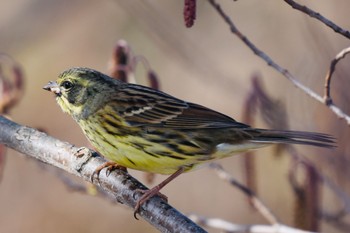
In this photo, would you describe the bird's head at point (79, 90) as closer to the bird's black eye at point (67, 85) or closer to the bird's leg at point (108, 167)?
the bird's black eye at point (67, 85)

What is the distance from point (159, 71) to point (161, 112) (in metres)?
5.90

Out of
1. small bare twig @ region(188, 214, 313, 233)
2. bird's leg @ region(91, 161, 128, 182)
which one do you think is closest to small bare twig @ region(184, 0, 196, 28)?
bird's leg @ region(91, 161, 128, 182)

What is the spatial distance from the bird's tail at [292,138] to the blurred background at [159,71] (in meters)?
2.82

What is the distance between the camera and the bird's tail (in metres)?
4.30

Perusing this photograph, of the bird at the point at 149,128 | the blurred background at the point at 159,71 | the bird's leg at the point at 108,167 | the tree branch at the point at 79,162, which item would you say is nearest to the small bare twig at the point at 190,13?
the tree branch at the point at 79,162

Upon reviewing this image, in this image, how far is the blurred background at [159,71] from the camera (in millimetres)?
9234

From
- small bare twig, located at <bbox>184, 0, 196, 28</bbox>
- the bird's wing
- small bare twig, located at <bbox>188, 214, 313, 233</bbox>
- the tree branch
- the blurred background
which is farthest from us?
the blurred background

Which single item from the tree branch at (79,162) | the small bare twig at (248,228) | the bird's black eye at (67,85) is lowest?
the tree branch at (79,162)

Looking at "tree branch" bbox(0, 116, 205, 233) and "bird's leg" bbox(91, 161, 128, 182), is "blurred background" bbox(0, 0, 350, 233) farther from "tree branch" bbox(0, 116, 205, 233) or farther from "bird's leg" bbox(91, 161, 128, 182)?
"bird's leg" bbox(91, 161, 128, 182)

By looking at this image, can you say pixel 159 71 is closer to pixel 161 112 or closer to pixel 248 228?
pixel 161 112

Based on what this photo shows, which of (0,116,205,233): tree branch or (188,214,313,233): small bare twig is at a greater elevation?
(188,214,313,233): small bare twig

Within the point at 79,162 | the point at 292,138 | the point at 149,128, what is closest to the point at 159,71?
the point at 149,128

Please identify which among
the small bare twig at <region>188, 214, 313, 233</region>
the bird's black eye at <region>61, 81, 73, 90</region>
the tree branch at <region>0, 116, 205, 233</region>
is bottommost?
the tree branch at <region>0, 116, 205, 233</region>

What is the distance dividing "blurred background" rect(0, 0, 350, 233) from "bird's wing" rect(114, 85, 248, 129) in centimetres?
248
